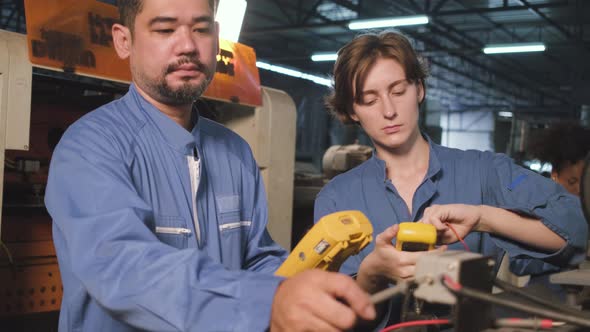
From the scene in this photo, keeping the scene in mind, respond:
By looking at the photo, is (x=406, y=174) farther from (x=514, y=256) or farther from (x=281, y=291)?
(x=281, y=291)

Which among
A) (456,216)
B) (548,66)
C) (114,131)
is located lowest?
(456,216)

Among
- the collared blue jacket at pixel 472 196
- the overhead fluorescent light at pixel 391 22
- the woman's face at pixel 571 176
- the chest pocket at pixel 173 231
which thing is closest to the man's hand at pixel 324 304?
the chest pocket at pixel 173 231

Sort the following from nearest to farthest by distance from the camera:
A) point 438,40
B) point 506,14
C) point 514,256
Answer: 1. point 514,256
2. point 506,14
3. point 438,40

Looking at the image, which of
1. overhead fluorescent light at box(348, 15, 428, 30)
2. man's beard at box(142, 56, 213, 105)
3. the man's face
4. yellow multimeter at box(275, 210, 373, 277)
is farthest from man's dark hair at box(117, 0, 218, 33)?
overhead fluorescent light at box(348, 15, 428, 30)

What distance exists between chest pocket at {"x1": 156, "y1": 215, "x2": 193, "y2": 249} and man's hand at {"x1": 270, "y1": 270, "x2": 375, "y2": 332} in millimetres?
425

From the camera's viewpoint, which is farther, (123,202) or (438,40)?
(438,40)

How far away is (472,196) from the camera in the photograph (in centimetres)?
137

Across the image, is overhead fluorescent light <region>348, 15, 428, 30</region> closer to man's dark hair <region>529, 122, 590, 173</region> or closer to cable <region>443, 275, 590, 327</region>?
man's dark hair <region>529, 122, 590, 173</region>

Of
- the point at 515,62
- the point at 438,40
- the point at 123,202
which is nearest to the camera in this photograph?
the point at 123,202

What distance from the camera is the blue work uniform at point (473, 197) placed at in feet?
3.84

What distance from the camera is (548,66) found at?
13.1 metres

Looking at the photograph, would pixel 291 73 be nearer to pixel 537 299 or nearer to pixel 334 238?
pixel 334 238

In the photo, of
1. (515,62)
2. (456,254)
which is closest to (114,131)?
(456,254)

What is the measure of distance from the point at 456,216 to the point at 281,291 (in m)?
0.51
